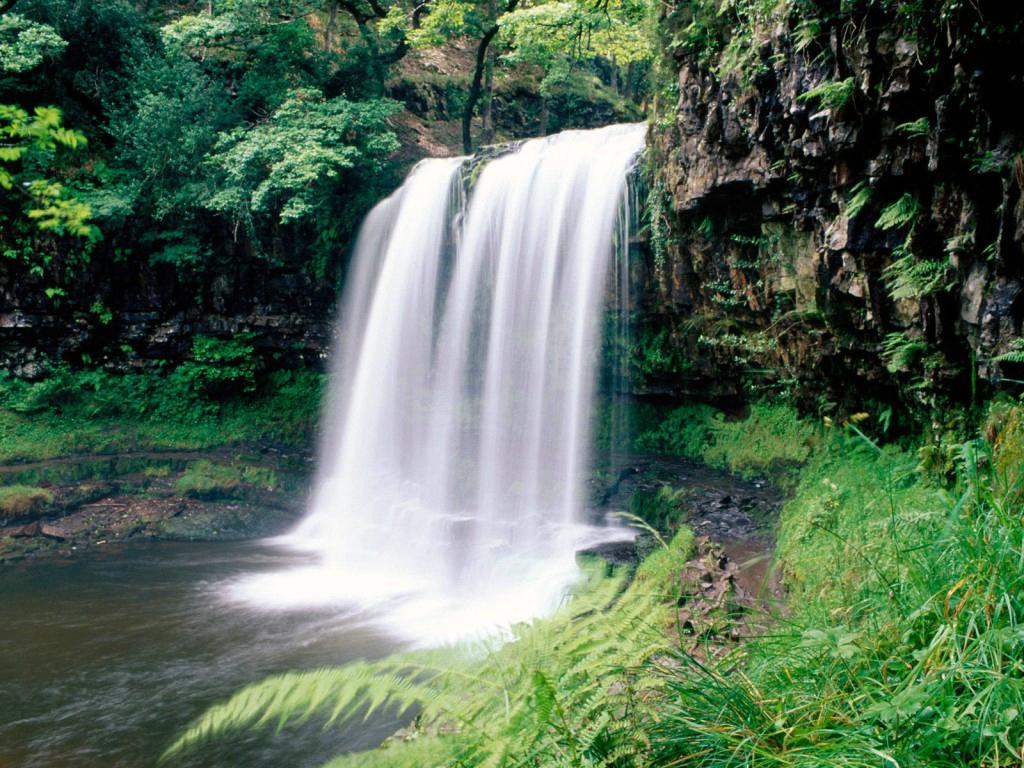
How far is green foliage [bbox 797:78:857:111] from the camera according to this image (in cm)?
A: 509

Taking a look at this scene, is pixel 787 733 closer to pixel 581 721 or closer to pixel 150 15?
pixel 581 721

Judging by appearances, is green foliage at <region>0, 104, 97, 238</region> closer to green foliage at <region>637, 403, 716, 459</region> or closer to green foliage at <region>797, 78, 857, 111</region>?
green foliage at <region>797, 78, 857, 111</region>

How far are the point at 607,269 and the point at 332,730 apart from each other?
23.5ft

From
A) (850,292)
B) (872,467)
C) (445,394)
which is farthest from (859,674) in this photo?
(445,394)

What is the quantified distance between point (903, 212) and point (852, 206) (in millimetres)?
487

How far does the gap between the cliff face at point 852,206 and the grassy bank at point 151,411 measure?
29.3 feet

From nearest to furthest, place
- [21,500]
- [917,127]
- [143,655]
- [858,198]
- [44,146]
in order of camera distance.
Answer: [44,146] → [917,127] → [858,198] → [143,655] → [21,500]

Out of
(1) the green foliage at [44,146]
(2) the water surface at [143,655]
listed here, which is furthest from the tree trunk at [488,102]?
(1) the green foliage at [44,146]

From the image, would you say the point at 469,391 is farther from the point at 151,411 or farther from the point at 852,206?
the point at 852,206

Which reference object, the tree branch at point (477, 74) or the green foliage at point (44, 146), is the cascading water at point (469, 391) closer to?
the tree branch at point (477, 74)

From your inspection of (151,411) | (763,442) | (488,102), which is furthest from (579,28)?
(151,411)

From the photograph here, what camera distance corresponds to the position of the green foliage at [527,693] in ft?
5.82

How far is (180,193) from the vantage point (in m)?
13.2

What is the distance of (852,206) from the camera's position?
5.59 m
